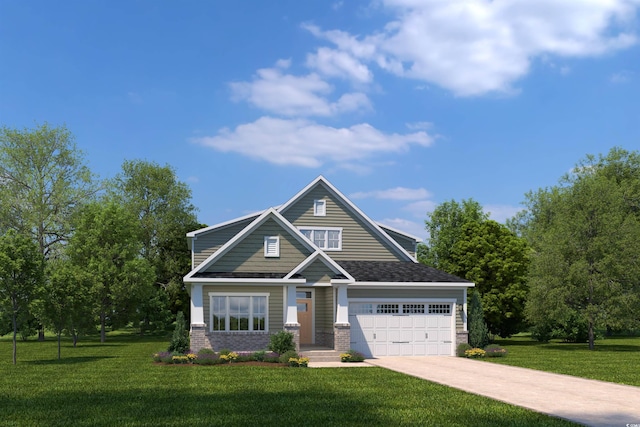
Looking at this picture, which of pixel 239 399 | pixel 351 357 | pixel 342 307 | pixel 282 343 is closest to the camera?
pixel 239 399

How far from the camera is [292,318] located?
94.6 ft

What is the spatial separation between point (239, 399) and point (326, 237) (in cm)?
2000

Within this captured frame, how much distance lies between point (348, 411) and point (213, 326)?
15791 millimetres

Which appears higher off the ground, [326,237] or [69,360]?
[326,237]

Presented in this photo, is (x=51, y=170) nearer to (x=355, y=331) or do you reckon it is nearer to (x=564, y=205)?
(x=355, y=331)

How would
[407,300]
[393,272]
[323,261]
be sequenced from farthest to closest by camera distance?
[393,272]
[407,300]
[323,261]

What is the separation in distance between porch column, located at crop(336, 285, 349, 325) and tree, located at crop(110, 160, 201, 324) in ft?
113

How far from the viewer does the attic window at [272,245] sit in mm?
30828

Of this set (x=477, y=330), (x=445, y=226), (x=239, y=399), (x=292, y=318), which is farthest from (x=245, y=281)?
(x=445, y=226)

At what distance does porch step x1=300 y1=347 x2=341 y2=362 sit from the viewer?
93.4ft

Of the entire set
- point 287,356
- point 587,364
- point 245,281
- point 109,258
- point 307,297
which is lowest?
point 587,364

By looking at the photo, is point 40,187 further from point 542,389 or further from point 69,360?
point 542,389

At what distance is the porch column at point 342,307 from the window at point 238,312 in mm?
3422

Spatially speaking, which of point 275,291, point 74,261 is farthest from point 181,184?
point 275,291
